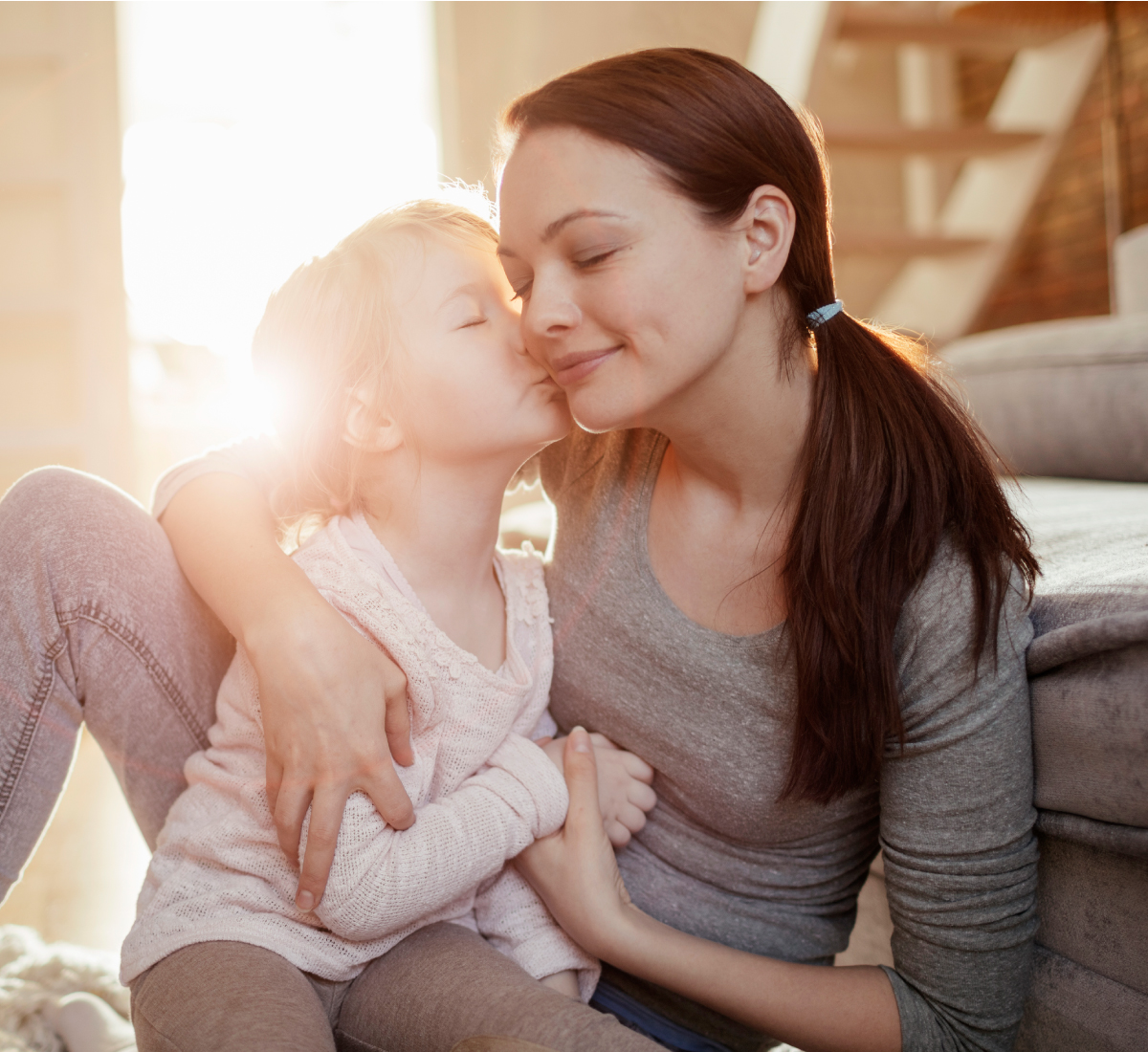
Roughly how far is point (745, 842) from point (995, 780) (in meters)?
0.27

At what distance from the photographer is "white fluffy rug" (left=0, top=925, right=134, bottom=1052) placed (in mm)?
1052

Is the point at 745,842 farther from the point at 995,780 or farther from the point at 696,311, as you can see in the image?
the point at 696,311

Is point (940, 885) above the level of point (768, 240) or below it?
below

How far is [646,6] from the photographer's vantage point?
2.89 meters

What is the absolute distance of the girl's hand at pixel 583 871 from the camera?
34.6 inches

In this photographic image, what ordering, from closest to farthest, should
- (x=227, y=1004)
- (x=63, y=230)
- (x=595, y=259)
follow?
(x=227, y=1004) < (x=595, y=259) < (x=63, y=230)

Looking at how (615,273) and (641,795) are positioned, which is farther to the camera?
(641,795)

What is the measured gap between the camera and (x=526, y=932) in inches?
36.6

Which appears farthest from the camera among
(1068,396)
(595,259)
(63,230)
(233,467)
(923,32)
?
(63,230)

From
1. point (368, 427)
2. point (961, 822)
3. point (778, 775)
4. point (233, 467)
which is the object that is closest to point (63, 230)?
point (233, 467)

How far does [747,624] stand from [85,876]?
141cm

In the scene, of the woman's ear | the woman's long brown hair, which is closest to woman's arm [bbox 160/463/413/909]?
the woman's long brown hair

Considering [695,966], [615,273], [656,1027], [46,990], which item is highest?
[615,273]

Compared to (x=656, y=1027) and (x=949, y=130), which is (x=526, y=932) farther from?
(x=949, y=130)
